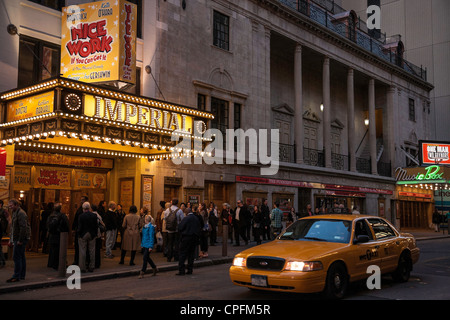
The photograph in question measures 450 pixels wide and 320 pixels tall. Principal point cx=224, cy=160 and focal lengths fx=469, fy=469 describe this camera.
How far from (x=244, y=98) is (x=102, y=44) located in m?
10.5

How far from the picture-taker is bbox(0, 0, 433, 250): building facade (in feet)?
52.7

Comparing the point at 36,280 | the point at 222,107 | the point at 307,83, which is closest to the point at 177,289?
the point at 36,280

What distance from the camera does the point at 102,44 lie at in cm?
1450

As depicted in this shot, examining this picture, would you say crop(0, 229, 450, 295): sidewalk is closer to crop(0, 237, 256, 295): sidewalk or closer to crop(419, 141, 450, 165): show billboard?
crop(0, 237, 256, 295): sidewalk

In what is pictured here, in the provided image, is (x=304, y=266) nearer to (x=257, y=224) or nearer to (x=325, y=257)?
(x=325, y=257)

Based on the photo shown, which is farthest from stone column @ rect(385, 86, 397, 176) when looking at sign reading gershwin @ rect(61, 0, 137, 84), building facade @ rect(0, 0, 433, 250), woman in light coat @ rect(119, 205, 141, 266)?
woman in light coat @ rect(119, 205, 141, 266)

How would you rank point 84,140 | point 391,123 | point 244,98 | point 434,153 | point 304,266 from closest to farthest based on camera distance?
point 304,266 < point 84,140 < point 244,98 < point 391,123 < point 434,153

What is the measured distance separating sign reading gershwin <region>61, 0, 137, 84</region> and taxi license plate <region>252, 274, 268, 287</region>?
8.35 meters

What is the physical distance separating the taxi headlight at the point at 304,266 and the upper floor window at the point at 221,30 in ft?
54.2

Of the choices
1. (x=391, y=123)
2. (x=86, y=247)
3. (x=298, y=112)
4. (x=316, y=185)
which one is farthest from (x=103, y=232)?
(x=391, y=123)

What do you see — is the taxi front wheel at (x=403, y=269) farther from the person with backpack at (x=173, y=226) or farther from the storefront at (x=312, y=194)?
the storefront at (x=312, y=194)

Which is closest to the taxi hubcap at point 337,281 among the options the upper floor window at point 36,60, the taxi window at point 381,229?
the taxi window at point 381,229

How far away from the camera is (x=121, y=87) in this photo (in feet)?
55.8
